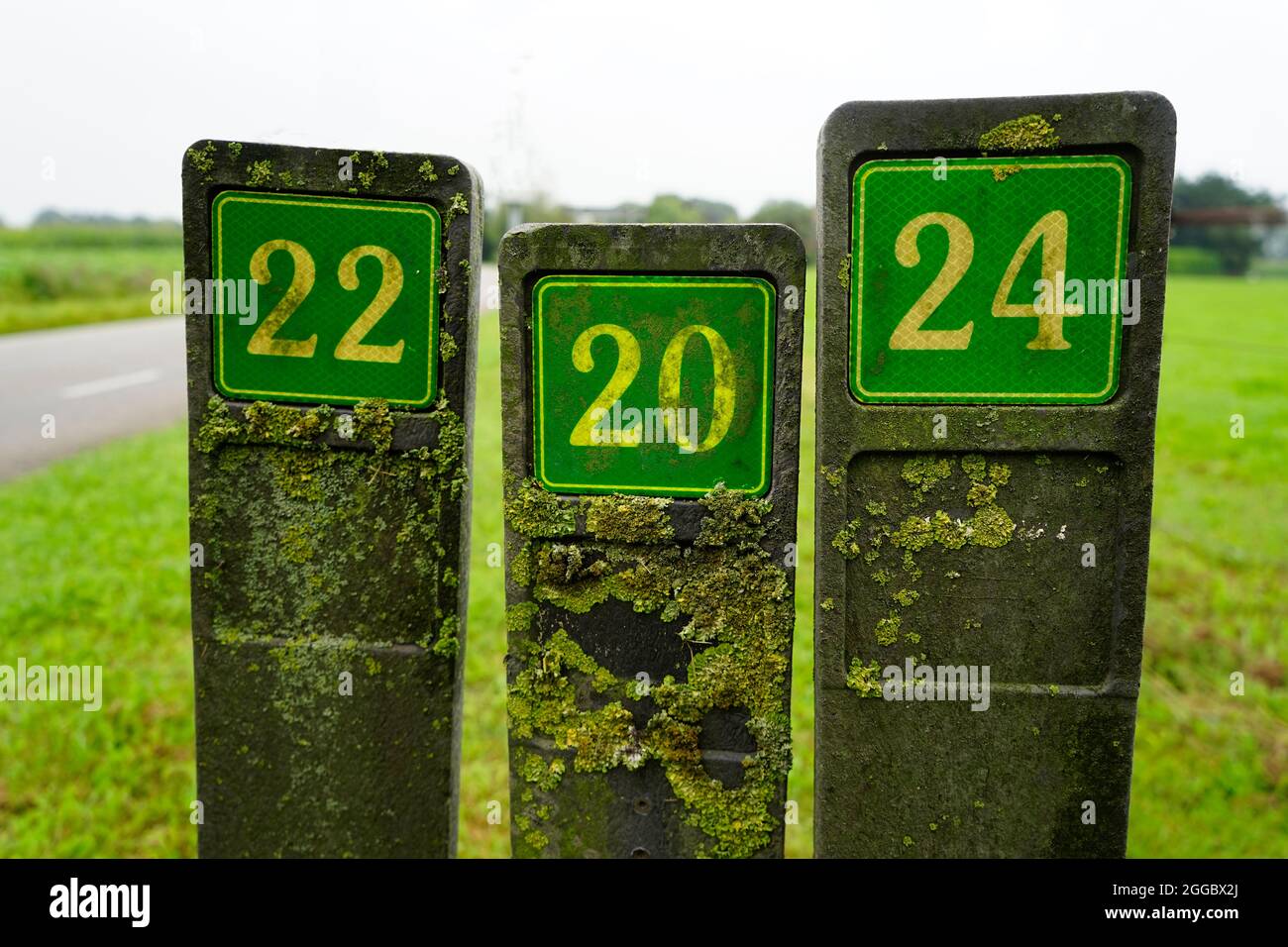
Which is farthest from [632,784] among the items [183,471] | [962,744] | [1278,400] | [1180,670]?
[1278,400]

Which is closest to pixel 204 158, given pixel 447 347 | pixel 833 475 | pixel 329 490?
pixel 447 347

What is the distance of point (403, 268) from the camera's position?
1908mm

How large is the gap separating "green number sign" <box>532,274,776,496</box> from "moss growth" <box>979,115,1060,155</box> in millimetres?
536

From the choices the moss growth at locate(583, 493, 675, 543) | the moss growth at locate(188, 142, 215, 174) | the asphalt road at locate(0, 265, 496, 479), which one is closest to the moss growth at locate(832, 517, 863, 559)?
the moss growth at locate(583, 493, 675, 543)

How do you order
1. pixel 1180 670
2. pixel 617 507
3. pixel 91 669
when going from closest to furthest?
pixel 617 507 → pixel 91 669 → pixel 1180 670

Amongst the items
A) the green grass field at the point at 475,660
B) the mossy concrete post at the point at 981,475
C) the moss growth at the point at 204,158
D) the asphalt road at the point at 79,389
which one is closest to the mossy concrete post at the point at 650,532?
the mossy concrete post at the point at 981,475

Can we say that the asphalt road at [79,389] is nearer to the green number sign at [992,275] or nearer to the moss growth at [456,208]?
the moss growth at [456,208]

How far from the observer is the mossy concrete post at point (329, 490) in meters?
1.90

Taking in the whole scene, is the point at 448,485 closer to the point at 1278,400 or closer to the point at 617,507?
the point at 617,507

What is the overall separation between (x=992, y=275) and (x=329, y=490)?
157cm

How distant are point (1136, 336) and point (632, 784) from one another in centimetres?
148

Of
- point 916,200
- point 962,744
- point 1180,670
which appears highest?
point 916,200

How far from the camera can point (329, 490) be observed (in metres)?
2.00
